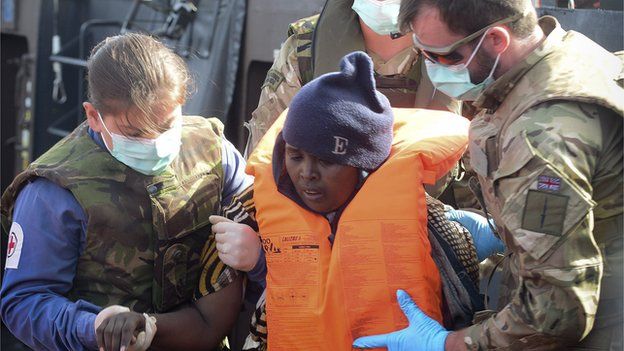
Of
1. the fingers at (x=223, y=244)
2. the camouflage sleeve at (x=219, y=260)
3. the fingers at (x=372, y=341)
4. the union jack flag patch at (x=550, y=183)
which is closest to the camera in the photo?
the union jack flag patch at (x=550, y=183)

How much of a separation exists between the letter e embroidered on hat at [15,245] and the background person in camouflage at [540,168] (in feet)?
3.36

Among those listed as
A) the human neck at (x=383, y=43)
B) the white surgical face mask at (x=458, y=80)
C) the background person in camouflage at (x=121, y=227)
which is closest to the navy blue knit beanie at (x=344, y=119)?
the white surgical face mask at (x=458, y=80)

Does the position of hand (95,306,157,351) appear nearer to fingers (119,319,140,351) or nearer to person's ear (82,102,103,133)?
fingers (119,319,140,351)

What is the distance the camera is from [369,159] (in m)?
2.52

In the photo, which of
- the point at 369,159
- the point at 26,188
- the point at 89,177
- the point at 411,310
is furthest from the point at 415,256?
the point at 26,188

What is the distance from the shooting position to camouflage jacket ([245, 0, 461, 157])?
317 cm

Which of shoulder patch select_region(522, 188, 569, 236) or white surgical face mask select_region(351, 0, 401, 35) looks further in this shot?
white surgical face mask select_region(351, 0, 401, 35)

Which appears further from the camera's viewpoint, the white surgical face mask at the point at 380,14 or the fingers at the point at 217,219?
the white surgical face mask at the point at 380,14

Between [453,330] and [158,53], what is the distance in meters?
1.17

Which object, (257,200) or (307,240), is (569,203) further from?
(257,200)

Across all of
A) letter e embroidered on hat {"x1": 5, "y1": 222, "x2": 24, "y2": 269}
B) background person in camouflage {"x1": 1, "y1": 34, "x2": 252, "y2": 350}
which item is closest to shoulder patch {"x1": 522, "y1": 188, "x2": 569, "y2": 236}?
background person in camouflage {"x1": 1, "y1": 34, "x2": 252, "y2": 350}

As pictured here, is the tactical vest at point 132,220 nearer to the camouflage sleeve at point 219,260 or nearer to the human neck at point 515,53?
the camouflage sleeve at point 219,260

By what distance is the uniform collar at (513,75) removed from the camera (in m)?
2.21

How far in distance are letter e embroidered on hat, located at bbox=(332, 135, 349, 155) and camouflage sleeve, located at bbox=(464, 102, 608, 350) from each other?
1.59 ft
